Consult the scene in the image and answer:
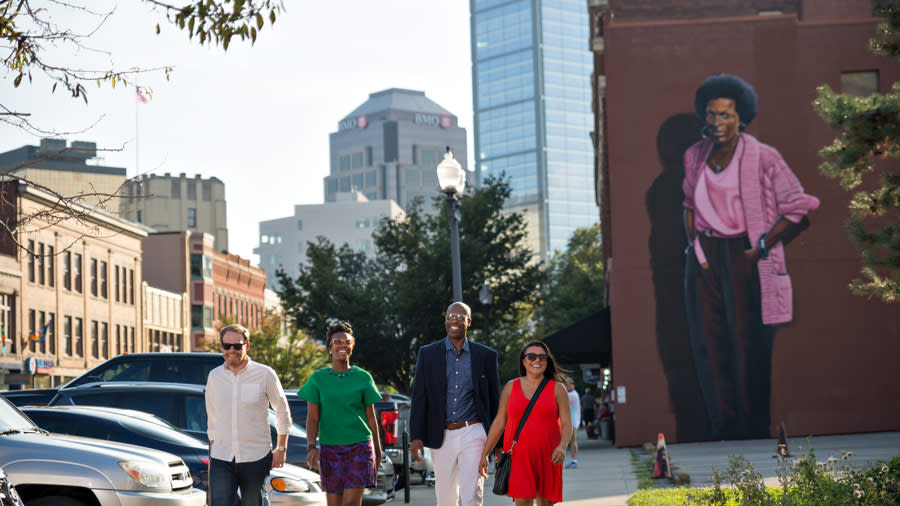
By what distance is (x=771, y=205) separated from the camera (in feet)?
110

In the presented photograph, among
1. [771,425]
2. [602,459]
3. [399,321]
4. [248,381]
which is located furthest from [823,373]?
[248,381]

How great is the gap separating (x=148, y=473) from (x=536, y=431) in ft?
10.0

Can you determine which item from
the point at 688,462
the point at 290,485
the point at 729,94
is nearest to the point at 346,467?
the point at 290,485

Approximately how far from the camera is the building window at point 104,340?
69.1 metres

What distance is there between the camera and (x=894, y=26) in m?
16.8

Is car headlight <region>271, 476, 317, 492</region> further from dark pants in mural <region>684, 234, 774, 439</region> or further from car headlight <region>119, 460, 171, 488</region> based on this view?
dark pants in mural <region>684, 234, 774, 439</region>

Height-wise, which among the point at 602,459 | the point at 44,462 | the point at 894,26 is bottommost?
the point at 602,459

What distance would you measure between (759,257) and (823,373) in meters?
3.49

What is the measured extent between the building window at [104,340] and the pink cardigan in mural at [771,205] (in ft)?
Result: 147

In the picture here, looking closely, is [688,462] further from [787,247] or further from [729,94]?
[729,94]

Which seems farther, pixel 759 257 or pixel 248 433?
pixel 759 257

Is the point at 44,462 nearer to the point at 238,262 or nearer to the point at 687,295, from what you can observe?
the point at 687,295

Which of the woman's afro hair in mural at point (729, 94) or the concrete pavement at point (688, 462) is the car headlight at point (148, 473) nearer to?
the concrete pavement at point (688, 462)

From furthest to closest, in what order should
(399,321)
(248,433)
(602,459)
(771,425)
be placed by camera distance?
1. (399,321)
2. (771,425)
3. (602,459)
4. (248,433)
